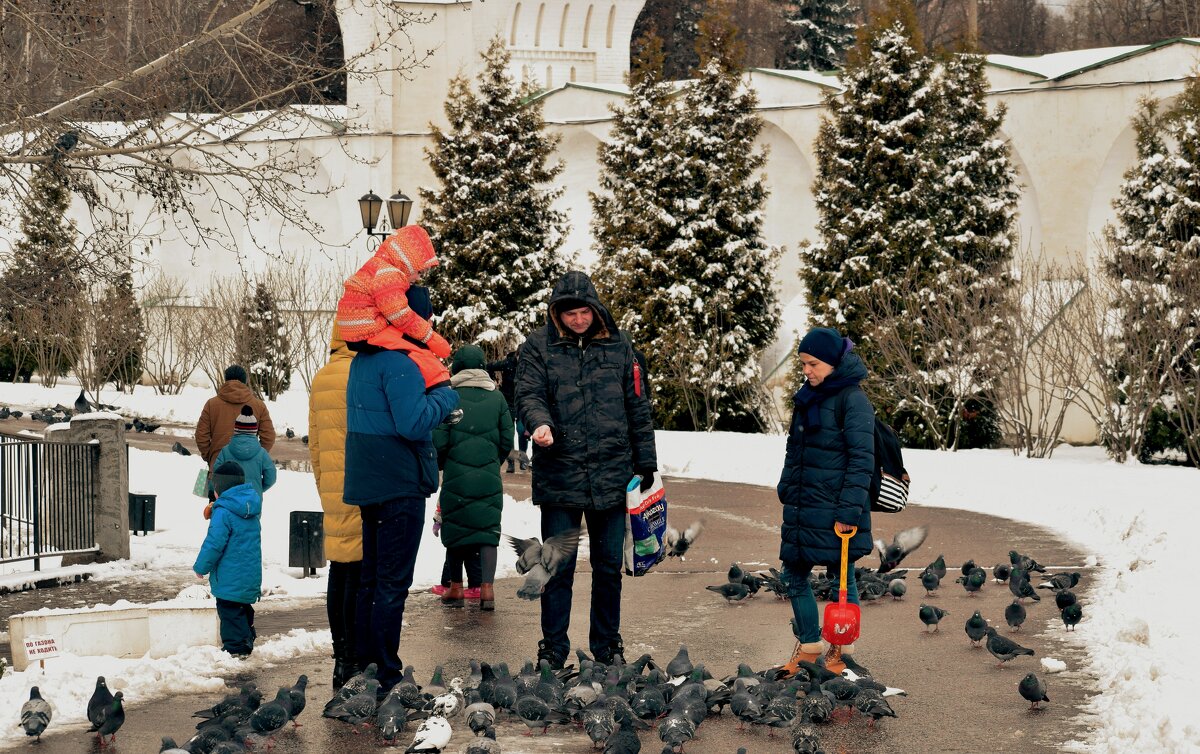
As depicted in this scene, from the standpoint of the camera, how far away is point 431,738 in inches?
249

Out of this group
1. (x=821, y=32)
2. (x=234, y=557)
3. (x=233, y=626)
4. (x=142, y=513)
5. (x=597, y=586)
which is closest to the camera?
(x=597, y=586)

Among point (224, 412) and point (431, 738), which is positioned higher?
point (224, 412)

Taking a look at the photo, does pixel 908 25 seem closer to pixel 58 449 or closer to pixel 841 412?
pixel 58 449

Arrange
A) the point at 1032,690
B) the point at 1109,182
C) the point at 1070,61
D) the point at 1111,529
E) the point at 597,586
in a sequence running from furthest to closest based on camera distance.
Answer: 1. the point at 1070,61
2. the point at 1109,182
3. the point at 1111,529
4. the point at 597,586
5. the point at 1032,690

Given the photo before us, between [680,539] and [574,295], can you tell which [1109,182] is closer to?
[680,539]

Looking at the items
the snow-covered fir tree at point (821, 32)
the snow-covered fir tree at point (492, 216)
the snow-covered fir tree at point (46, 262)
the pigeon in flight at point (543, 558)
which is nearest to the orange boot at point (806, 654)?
A: the pigeon in flight at point (543, 558)

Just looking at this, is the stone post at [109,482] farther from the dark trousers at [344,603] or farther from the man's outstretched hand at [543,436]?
the man's outstretched hand at [543,436]

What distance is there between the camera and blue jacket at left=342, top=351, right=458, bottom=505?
23.9 ft

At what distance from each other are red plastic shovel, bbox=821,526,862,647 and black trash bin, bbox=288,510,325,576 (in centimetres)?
540

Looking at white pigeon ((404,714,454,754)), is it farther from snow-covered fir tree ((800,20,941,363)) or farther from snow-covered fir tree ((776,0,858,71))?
snow-covered fir tree ((776,0,858,71))

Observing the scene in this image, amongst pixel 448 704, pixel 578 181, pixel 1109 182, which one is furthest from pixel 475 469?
pixel 578 181

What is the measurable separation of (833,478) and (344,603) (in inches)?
100

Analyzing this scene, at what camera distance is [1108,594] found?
10.9 m

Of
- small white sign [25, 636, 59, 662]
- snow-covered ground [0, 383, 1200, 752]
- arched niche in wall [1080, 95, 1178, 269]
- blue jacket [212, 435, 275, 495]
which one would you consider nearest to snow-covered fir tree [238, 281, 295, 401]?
snow-covered ground [0, 383, 1200, 752]
